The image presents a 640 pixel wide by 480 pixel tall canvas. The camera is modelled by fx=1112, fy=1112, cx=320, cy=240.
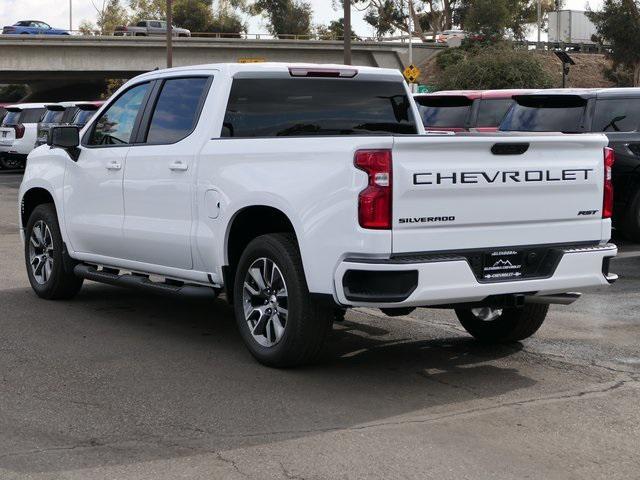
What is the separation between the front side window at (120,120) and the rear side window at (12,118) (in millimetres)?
22448

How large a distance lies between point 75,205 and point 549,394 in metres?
4.38

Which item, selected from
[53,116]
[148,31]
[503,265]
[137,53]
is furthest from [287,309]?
[148,31]

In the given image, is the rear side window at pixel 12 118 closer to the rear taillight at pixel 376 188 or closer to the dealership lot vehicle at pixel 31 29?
the rear taillight at pixel 376 188

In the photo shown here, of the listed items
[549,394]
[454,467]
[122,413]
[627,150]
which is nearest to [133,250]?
[122,413]

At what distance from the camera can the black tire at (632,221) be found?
13492 mm

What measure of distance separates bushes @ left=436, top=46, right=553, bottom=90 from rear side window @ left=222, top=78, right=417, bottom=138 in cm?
5063

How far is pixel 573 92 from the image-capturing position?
1391cm

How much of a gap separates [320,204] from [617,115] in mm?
8352

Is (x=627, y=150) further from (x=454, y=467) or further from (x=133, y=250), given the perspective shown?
(x=454, y=467)

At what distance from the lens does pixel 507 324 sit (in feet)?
25.0

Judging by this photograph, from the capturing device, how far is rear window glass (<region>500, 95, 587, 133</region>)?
1375 cm

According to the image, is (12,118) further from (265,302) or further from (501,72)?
(501,72)

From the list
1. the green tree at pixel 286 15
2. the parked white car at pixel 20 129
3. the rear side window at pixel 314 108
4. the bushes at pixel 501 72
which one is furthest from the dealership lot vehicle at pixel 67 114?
the green tree at pixel 286 15

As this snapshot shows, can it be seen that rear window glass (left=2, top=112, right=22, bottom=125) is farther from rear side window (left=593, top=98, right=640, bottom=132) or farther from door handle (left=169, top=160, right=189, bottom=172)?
door handle (left=169, top=160, right=189, bottom=172)
